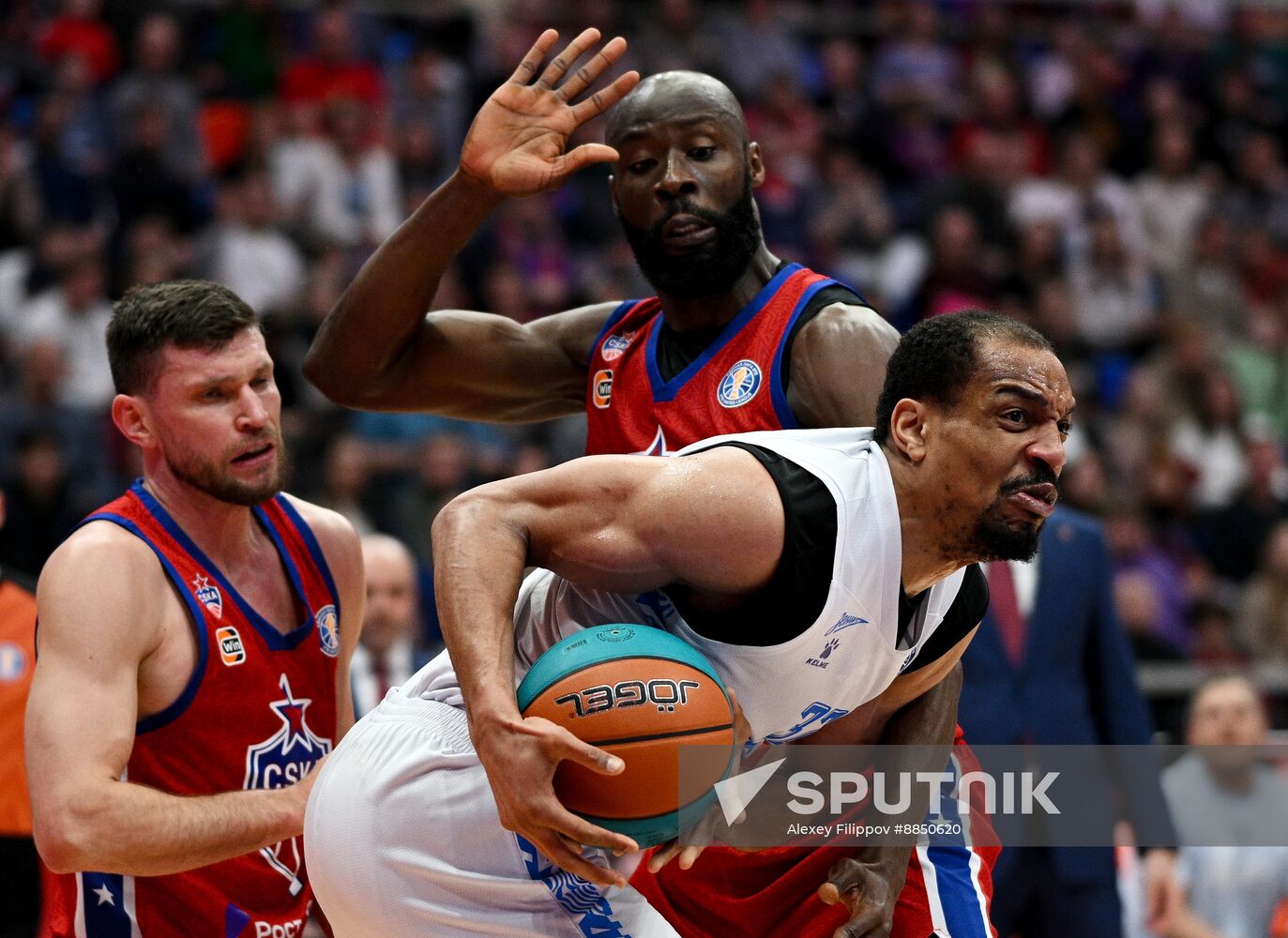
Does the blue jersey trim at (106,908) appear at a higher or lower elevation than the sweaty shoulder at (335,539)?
lower

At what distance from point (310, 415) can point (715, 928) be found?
5705 mm

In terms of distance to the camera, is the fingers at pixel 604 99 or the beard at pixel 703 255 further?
the beard at pixel 703 255

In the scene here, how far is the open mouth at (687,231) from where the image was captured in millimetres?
4090

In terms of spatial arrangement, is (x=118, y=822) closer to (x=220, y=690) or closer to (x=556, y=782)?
(x=220, y=690)

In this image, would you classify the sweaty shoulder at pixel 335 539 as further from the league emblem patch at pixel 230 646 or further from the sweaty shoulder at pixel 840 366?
the sweaty shoulder at pixel 840 366

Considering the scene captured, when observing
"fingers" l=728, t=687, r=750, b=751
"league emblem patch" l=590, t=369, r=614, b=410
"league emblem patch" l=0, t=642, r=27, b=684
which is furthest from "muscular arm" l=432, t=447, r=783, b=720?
"league emblem patch" l=0, t=642, r=27, b=684

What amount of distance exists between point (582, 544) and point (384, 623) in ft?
13.0

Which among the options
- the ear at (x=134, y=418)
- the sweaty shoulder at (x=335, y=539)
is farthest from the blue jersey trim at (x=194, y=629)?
the sweaty shoulder at (x=335, y=539)

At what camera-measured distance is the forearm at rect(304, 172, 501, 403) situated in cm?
421

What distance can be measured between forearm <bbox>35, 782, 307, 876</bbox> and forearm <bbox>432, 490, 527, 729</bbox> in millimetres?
827

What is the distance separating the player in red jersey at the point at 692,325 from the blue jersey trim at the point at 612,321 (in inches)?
0.5

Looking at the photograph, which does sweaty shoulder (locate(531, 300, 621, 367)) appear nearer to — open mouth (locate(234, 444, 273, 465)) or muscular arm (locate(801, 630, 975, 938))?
open mouth (locate(234, 444, 273, 465))

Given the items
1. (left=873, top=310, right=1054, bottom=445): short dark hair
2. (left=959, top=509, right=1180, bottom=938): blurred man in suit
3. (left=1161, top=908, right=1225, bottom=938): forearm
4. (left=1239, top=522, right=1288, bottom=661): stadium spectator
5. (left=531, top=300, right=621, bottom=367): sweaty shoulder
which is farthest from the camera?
(left=1239, top=522, right=1288, bottom=661): stadium spectator

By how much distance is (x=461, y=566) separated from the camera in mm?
3061
